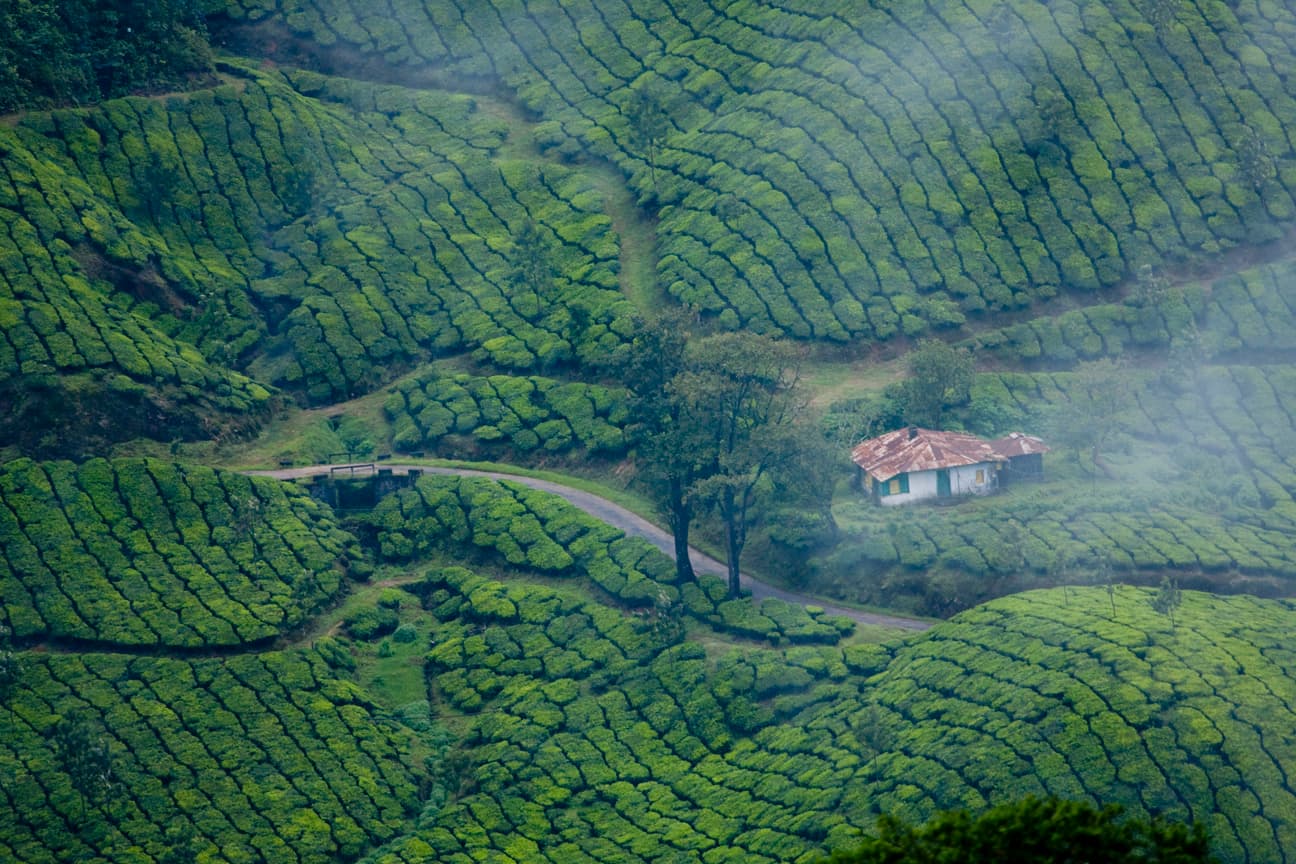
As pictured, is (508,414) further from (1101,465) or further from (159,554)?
(1101,465)

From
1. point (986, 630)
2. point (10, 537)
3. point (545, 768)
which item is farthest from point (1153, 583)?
point (10, 537)

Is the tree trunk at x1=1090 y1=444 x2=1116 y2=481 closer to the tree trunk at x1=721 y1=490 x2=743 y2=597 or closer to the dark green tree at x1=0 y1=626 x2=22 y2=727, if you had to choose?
the tree trunk at x1=721 y1=490 x2=743 y2=597

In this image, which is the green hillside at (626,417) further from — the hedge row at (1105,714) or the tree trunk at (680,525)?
the tree trunk at (680,525)

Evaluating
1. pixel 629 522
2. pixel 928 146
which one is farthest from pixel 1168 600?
pixel 928 146

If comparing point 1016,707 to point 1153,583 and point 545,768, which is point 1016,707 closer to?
point 1153,583

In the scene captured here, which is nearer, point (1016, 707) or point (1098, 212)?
point (1016, 707)

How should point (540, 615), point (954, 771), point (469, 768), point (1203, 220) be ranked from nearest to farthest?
point (954, 771), point (469, 768), point (540, 615), point (1203, 220)

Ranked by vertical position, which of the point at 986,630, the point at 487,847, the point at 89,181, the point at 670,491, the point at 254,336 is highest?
the point at 89,181
